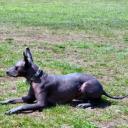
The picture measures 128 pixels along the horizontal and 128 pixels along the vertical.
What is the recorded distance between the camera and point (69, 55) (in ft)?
48.5

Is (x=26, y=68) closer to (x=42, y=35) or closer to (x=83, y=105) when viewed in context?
(x=83, y=105)

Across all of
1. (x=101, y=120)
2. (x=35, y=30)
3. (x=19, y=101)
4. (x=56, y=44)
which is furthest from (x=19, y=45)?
(x=101, y=120)

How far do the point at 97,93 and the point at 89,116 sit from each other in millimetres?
634

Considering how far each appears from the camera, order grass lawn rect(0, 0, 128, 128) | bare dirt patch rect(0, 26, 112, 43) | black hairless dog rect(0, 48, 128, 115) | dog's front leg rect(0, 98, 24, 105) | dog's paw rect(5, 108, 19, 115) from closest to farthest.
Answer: grass lawn rect(0, 0, 128, 128) → dog's paw rect(5, 108, 19, 115) → black hairless dog rect(0, 48, 128, 115) → dog's front leg rect(0, 98, 24, 105) → bare dirt patch rect(0, 26, 112, 43)

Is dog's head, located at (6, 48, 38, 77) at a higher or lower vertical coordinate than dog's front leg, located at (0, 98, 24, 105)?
higher

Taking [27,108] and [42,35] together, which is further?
[42,35]

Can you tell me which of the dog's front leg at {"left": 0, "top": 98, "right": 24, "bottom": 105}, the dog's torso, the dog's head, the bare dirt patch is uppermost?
the dog's head

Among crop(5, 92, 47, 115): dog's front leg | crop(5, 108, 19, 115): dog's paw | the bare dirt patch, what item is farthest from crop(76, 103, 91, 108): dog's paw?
the bare dirt patch

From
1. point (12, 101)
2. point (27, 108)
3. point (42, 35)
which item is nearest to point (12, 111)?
point (27, 108)

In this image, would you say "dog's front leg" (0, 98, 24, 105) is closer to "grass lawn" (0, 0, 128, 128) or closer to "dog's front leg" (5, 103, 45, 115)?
"grass lawn" (0, 0, 128, 128)

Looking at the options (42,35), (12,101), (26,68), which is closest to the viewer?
(26,68)

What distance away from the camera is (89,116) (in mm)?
8180

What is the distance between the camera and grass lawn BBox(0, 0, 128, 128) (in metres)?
7.98

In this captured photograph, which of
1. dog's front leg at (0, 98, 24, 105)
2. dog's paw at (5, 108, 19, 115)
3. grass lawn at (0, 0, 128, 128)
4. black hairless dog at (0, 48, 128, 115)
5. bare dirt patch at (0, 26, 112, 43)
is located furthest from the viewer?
bare dirt patch at (0, 26, 112, 43)
